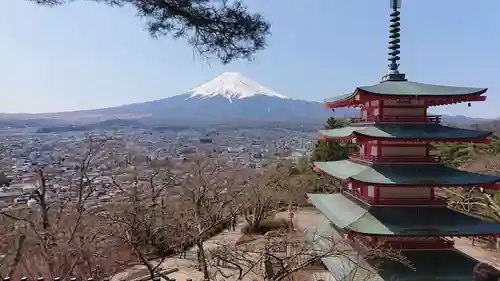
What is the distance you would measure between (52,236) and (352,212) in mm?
7171

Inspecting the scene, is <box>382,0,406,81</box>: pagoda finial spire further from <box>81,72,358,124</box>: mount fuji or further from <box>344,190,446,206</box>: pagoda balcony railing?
<box>81,72,358,124</box>: mount fuji

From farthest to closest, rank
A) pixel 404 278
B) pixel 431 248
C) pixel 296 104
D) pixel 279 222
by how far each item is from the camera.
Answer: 1. pixel 296 104
2. pixel 279 222
3. pixel 431 248
4. pixel 404 278

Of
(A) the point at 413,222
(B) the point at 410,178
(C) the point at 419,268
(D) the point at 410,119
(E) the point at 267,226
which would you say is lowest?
(E) the point at 267,226

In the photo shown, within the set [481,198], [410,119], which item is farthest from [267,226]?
[410,119]

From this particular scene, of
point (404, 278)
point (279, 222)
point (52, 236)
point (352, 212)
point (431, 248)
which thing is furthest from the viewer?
point (279, 222)

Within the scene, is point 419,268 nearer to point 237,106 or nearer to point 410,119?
point 410,119

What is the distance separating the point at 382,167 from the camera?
8797 millimetres

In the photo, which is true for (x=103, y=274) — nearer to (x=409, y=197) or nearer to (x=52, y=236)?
(x=52, y=236)

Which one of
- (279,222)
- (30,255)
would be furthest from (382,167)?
(279,222)

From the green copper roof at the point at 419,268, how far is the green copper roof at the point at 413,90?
10.9ft

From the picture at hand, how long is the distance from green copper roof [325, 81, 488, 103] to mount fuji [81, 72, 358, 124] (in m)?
88.1

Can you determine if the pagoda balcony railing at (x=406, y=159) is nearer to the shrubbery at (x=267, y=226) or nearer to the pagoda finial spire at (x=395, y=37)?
the pagoda finial spire at (x=395, y=37)

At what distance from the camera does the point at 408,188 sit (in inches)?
340

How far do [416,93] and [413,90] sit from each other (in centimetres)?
25
